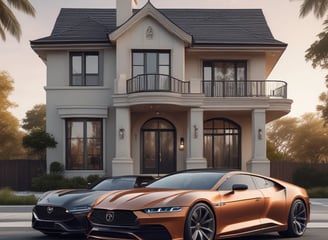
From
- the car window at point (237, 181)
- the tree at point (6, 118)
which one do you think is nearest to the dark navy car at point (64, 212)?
the car window at point (237, 181)

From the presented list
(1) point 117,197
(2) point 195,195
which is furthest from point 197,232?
(1) point 117,197

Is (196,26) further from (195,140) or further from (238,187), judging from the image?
(238,187)

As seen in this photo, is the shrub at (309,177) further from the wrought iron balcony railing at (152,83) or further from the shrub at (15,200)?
the shrub at (15,200)

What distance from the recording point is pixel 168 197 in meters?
9.02

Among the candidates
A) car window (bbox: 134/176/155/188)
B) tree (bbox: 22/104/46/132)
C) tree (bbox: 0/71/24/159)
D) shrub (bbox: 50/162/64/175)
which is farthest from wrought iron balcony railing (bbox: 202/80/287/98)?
tree (bbox: 22/104/46/132)

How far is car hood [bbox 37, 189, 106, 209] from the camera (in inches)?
434

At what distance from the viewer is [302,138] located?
65.9 metres

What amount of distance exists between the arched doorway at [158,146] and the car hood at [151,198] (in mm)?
21661

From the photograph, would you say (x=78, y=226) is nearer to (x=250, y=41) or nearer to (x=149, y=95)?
(x=149, y=95)

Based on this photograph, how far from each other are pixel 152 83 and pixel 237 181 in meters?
19.0

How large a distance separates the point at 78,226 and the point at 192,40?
2048 cm

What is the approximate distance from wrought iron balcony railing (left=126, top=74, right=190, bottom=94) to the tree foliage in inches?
1080

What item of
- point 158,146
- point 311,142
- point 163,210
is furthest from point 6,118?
point 163,210

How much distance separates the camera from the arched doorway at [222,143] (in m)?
32.3
